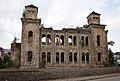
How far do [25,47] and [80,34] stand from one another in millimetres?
12259

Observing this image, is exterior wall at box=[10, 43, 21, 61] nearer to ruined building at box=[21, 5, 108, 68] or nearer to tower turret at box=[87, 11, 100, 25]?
ruined building at box=[21, 5, 108, 68]

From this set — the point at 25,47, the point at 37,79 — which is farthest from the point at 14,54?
the point at 37,79

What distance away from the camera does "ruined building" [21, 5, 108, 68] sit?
40.8 meters

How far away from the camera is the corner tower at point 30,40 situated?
40156mm

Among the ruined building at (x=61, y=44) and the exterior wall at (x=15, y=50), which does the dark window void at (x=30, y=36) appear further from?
the exterior wall at (x=15, y=50)

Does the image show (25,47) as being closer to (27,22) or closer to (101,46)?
(27,22)

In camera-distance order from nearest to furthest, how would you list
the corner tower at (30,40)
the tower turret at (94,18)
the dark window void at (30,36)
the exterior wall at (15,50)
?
the corner tower at (30,40), the dark window void at (30,36), the exterior wall at (15,50), the tower turret at (94,18)

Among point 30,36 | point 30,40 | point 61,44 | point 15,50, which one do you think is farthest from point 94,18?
point 15,50

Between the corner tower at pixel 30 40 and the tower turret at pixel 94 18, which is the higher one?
the tower turret at pixel 94 18

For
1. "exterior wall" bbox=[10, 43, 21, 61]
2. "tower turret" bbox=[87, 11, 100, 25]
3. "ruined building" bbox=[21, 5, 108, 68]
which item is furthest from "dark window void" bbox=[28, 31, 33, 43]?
"tower turret" bbox=[87, 11, 100, 25]

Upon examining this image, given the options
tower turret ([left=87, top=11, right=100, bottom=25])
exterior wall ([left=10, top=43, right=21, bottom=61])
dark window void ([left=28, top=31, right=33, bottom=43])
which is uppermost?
tower turret ([left=87, top=11, right=100, bottom=25])

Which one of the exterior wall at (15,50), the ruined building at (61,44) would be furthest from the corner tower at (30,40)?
the exterior wall at (15,50)

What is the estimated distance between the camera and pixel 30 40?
41344 millimetres

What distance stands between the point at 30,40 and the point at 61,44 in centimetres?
663
